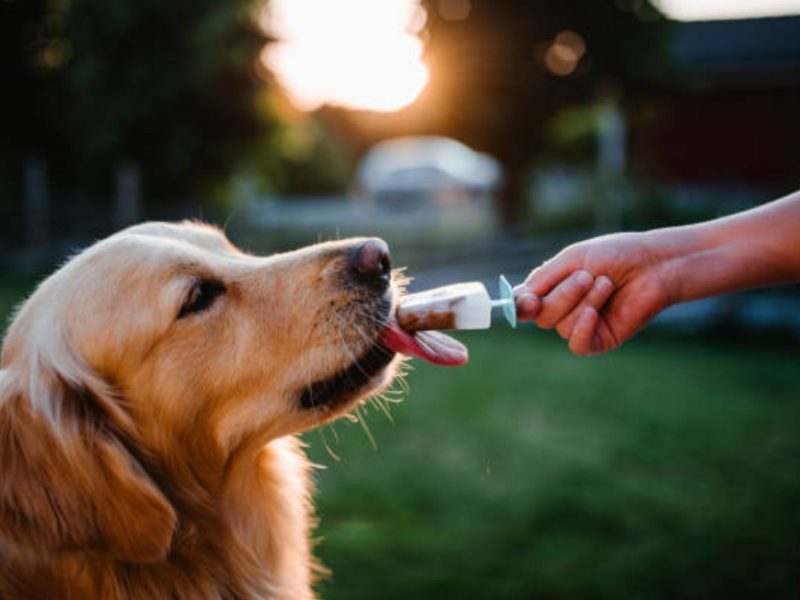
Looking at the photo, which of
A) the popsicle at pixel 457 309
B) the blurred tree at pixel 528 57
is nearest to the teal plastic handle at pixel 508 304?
the popsicle at pixel 457 309

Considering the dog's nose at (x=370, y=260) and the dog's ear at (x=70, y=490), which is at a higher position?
the dog's nose at (x=370, y=260)

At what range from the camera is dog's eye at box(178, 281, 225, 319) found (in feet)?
8.25

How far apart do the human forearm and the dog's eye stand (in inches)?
57.6

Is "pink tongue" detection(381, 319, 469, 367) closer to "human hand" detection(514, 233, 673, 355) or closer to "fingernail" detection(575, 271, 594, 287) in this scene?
"human hand" detection(514, 233, 673, 355)

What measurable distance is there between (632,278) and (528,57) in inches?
545

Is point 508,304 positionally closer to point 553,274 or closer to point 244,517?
point 553,274

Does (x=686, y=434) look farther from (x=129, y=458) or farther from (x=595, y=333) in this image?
(x=129, y=458)

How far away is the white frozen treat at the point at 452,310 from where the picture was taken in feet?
7.38

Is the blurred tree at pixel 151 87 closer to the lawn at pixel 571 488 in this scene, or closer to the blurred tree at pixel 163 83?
the blurred tree at pixel 163 83

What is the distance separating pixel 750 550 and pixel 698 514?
522 mm

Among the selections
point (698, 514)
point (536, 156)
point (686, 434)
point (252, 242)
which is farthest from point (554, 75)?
point (698, 514)

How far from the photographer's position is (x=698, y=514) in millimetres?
4711

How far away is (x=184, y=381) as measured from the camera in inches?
96.2

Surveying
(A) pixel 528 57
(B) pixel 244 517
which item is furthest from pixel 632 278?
(A) pixel 528 57
